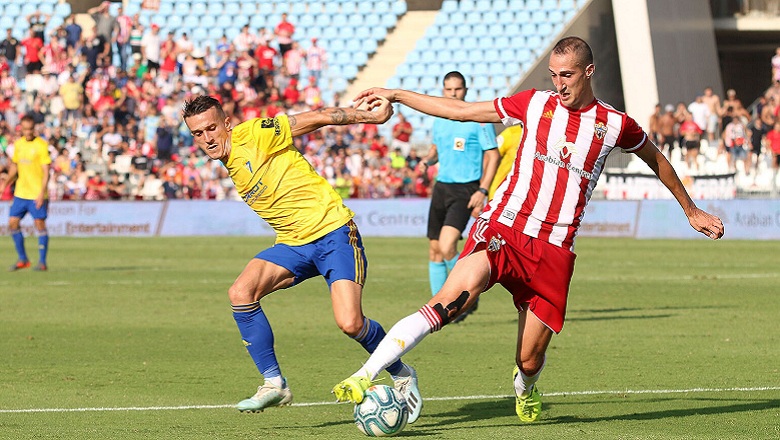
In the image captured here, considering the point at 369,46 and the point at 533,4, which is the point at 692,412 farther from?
the point at 369,46

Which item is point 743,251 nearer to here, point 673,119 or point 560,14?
point 673,119

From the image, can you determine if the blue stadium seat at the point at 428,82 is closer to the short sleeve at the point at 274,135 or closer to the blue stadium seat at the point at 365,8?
the blue stadium seat at the point at 365,8

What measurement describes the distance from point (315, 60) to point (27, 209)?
56.4ft

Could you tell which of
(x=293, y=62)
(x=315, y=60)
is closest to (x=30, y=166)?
(x=293, y=62)

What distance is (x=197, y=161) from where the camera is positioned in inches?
1292

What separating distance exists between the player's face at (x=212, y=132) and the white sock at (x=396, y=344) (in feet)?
5.99

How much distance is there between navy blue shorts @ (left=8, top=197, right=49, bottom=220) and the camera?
18962mm

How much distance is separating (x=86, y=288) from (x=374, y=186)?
14.7 metres

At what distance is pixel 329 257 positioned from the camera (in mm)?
7449

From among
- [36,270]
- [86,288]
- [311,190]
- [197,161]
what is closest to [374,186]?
[197,161]

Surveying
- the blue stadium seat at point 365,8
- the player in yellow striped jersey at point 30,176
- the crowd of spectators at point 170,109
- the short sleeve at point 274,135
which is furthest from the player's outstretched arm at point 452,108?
the blue stadium seat at point 365,8

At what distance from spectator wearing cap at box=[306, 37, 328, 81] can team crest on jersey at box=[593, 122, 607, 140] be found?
28.8 meters

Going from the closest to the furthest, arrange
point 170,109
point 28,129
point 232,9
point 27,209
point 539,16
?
1. point 28,129
2. point 27,209
3. point 170,109
4. point 539,16
5. point 232,9

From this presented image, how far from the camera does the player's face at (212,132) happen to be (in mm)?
7363
